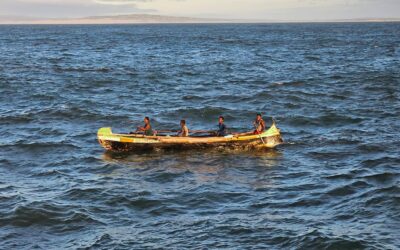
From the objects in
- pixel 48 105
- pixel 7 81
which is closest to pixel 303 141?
pixel 48 105

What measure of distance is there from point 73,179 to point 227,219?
7615 millimetres

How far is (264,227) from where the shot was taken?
17.5 m

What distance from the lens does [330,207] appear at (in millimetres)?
19297

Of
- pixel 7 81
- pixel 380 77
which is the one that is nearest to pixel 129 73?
pixel 7 81

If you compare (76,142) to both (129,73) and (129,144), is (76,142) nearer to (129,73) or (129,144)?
(129,144)

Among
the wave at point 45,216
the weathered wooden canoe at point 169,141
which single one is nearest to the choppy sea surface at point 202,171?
the wave at point 45,216

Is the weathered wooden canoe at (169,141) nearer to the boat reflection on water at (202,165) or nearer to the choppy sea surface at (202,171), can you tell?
the boat reflection on water at (202,165)

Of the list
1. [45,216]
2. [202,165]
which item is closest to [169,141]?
[202,165]

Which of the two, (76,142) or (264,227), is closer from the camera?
(264,227)

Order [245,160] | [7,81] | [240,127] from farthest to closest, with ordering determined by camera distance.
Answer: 1. [7,81]
2. [240,127]
3. [245,160]

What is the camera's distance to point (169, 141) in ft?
85.1

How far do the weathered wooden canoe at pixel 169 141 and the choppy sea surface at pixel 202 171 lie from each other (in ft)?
1.41

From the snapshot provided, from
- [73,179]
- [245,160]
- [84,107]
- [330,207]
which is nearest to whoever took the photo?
[330,207]

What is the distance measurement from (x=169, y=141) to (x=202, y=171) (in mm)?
3018
